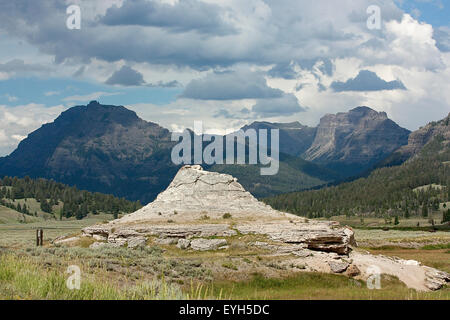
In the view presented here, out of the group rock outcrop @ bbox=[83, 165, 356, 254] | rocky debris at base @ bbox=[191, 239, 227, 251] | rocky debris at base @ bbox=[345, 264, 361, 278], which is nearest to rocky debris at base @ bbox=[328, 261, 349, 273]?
rocky debris at base @ bbox=[345, 264, 361, 278]

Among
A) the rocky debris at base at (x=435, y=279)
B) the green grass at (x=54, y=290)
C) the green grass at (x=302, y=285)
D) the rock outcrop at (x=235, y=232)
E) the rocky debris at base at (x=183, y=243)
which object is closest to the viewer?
the green grass at (x=54, y=290)

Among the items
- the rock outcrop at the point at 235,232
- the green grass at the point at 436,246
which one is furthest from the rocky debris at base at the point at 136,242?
the green grass at the point at 436,246

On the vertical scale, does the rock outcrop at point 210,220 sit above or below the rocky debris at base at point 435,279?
above

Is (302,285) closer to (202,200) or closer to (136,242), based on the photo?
(136,242)

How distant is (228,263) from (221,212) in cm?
1727

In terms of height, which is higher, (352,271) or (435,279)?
(352,271)

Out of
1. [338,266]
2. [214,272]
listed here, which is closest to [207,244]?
[214,272]

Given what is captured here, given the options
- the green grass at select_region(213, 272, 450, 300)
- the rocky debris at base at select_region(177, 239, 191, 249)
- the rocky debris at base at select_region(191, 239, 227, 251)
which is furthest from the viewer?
the rocky debris at base at select_region(177, 239, 191, 249)

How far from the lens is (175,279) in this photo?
36031 millimetres

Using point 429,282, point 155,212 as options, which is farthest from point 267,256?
point 155,212

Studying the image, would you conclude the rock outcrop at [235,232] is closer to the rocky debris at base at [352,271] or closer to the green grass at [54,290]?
the rocky debris at base at [352,271]

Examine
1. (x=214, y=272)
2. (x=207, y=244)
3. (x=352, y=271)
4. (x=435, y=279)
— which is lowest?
(x=435, y=279)

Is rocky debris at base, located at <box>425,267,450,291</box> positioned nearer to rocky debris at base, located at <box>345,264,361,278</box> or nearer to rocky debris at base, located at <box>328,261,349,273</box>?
rocky debris at base, located at <box>345,264,361,278</box>
